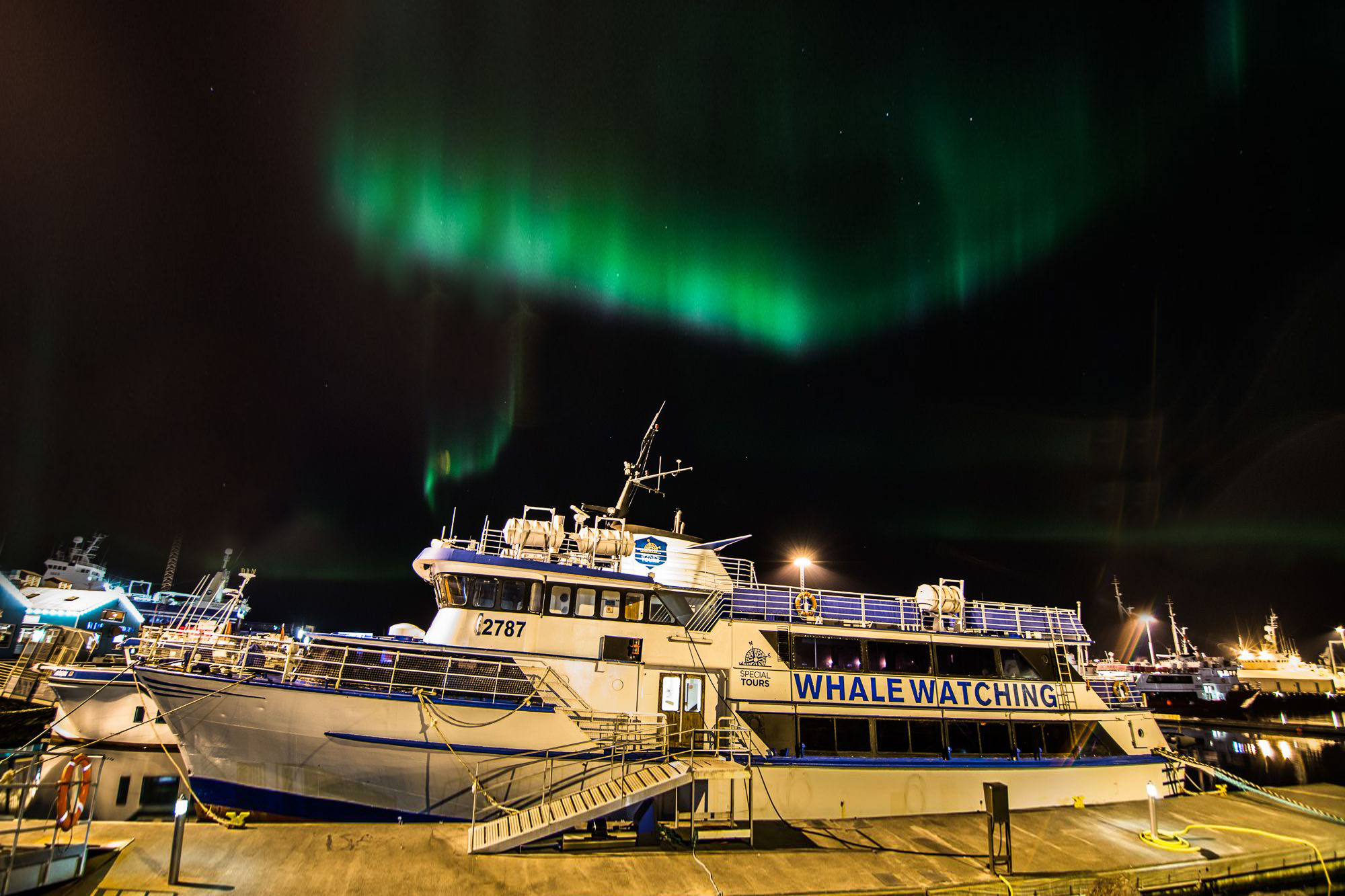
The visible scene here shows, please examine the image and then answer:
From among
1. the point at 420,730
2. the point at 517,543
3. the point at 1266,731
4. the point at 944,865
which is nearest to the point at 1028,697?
the point at 944,865

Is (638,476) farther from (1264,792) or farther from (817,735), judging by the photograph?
(1264,792)

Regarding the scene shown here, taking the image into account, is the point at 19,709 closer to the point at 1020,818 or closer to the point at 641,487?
the point at 641,487

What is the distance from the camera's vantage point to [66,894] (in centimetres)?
725

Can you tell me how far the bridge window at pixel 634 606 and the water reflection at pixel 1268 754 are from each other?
18627mm

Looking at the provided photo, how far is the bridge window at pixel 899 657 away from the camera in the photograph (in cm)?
1659

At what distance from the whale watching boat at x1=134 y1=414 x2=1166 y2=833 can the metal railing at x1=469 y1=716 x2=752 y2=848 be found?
0.04 metres

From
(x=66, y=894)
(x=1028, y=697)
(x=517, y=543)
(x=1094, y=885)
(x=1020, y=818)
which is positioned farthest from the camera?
(x=1028, y=697)

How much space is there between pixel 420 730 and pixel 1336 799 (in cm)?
2260

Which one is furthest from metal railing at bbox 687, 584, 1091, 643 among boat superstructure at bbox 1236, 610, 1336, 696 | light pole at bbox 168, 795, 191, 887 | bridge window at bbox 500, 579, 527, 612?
boat superstructure at bbox 1236, 610, 1336, 696

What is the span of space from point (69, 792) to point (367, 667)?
5416mm

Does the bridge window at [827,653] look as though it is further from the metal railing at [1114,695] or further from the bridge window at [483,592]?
the metal railing at [1114,695]

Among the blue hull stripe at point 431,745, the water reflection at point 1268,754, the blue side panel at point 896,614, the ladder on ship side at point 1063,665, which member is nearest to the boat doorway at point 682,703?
the blue hull stripe at point 431,745

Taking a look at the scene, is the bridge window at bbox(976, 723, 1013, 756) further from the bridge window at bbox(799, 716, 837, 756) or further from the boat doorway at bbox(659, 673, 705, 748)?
the boat doorway at bbox(659, 673, 705, 748)

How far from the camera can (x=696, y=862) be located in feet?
33.8
